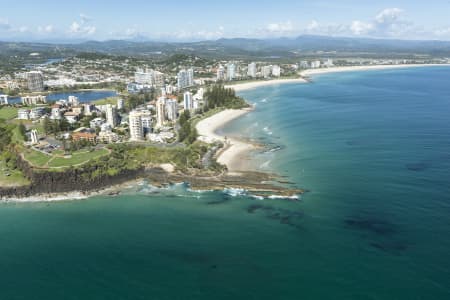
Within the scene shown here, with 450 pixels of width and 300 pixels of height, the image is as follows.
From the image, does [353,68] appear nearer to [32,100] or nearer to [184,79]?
[184,79]

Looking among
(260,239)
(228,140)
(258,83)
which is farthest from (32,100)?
(260,239)

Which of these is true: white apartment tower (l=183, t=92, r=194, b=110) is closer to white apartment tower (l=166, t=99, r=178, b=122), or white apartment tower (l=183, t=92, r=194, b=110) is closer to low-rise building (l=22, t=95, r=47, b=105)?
white apartment tower (l=166, t=99, r=178, b=122)

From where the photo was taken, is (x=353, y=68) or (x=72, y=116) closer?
(x=72, y=116)

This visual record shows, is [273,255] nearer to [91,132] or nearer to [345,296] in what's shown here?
[345,296]

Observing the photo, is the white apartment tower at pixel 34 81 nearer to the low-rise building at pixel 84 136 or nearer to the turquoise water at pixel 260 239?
→ the low-rise building at pixel 84 136

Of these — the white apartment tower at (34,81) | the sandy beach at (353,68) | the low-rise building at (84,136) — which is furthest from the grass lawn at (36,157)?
the sandy beach at (353,68)
